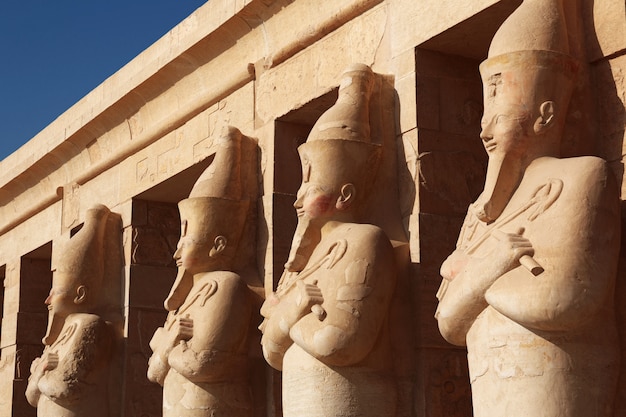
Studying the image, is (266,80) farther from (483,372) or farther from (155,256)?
(483,372)

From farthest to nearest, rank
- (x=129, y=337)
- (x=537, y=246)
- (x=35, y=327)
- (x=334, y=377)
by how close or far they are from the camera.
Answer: (x=35, y=327) → (x=129, y=337) → (x=334, y=377) → (x=537, y=246)

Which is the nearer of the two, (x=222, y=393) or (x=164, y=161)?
(x=222, y=393)

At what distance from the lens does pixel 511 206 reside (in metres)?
4.61

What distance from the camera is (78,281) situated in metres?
8.08

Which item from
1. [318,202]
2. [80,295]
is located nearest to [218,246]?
[318,202]

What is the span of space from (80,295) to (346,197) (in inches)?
122

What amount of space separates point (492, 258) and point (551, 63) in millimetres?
871

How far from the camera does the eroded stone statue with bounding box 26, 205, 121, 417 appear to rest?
7.74 metres

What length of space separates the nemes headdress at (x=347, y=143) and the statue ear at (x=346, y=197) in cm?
3

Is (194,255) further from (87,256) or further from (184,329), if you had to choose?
(87,256)

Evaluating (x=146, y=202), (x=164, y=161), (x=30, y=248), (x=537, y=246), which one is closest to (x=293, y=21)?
(x=164, y=161)

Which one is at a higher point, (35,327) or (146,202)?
(146,202)

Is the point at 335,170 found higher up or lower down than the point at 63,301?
higher up

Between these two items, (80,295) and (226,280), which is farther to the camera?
A: (80,295)
